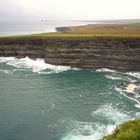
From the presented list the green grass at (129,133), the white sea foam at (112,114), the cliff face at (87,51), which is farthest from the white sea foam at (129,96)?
the green grass at (129,133)

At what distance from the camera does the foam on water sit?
3020 centimetres

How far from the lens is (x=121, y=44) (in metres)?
68.9

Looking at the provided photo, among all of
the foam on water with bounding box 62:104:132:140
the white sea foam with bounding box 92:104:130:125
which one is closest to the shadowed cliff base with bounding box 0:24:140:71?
the white sea foam with bounding box 92:104:130:125

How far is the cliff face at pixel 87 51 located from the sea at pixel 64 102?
275 centimetres

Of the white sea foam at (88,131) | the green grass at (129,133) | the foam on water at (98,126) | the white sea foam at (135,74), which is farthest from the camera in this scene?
the white sea foam at (135,74)

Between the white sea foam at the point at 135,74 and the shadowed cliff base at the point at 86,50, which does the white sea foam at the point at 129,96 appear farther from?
the shadowed cliff base at the point at 86,50

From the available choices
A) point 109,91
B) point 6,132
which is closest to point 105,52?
point 109,91

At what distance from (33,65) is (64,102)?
29565 mm

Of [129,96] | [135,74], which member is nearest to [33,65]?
[135,74]

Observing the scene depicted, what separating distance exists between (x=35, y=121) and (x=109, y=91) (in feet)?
57.6

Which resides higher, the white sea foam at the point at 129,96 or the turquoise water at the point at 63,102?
the turquoise water at the point at 63,102

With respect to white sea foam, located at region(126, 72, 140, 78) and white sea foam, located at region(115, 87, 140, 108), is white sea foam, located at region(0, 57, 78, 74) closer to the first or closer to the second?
white sea foam, located at region(126, 72, 140, 78)

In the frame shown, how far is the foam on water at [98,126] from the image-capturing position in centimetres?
3020

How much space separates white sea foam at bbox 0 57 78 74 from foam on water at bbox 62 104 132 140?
2801 cm
